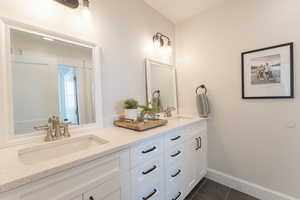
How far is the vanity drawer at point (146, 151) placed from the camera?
42.4 inches

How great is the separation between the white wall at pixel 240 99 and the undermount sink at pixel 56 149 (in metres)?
1.66

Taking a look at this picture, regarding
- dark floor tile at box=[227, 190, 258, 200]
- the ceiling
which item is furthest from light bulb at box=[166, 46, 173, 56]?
dark floor tile at box=[227, 190, 258, 200]

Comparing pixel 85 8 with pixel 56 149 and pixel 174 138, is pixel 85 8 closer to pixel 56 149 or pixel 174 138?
pixel 56 149

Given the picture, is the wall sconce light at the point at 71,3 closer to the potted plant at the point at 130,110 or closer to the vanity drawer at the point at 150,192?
the potted plant at the point at 130,110

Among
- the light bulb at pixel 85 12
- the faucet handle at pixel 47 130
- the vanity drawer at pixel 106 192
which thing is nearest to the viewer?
the vanity drawer at pixel 106 192

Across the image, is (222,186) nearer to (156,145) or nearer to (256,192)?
(256,192)

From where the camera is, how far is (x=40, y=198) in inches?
26.3

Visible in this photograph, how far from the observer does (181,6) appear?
2043mm

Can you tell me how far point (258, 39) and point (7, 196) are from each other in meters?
2.45

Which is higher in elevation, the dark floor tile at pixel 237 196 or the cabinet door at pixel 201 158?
the cabinet door at pixel 201 158

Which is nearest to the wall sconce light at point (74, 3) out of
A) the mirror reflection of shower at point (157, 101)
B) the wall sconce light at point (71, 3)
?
the wall sconce light at point (71, 3)

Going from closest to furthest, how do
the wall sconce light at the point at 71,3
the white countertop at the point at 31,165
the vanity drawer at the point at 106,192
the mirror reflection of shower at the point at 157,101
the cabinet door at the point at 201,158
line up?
1. the white countertop at the point at 31,165
2. the vanity drawer at the point at 106,192
3. the wall sconce light at the point at 71,3
4. the cabinet door at the point at 201,158
5. the mirror reflection of shower at the point at 157,101

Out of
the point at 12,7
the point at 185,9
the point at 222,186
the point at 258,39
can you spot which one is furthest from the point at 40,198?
the point at 185,9

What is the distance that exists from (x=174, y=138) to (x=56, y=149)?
107 centimetres
